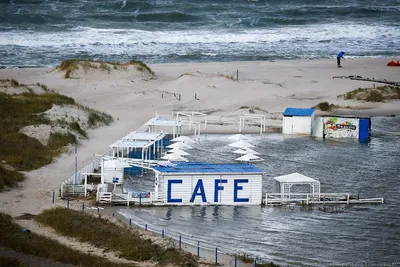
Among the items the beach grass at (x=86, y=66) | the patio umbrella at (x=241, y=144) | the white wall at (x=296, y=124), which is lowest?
the patio umbrella at (x=241, y=144)

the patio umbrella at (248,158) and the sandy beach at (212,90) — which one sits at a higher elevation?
the sandy beach at (212,90)

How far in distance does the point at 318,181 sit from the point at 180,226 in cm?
788

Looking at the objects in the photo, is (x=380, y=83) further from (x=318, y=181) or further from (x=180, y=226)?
(x=180, y=226)

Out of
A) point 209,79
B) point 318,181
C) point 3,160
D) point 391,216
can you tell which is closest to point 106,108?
point 209,79

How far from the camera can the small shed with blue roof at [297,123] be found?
193 ft

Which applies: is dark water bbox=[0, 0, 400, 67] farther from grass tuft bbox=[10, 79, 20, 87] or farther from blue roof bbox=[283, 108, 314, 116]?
blue roof bbox=[283, 108, 314, 116]

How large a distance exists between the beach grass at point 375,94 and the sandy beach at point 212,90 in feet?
2.30

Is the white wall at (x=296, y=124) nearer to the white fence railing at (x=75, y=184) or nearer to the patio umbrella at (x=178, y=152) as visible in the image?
the patio umbrella at (x=178, y=152)

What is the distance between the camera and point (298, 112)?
5950cm

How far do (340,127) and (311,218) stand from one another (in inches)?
706

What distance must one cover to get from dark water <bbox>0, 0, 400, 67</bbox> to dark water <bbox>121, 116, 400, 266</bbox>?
3459 cm

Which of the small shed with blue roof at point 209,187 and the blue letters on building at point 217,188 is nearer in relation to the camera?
the small shed with blue roof at point 209,187

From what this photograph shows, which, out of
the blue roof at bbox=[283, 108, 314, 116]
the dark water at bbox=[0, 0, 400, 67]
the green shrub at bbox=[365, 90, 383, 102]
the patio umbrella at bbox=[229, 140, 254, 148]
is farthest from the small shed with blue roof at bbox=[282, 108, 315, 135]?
the dark water at bbox=[0, 0, 400, 67]

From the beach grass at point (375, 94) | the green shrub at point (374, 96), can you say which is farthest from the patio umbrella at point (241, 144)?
the green shrub at point (374, 96)
